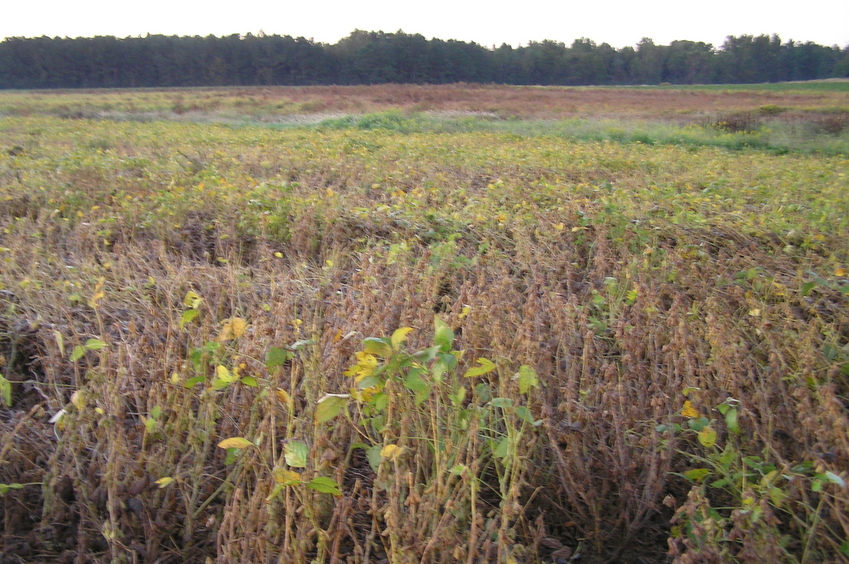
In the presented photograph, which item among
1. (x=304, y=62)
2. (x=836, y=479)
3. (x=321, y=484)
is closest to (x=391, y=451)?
(x=321, y=484)

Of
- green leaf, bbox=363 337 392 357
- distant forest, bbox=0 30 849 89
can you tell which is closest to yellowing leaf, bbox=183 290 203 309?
green leaf, bbox=363 337 392 357

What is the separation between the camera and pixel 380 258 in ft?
12.2

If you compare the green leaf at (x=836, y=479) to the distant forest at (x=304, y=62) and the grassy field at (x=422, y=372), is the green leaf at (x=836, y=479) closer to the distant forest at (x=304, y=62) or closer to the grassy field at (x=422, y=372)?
the grassy field at (x=422, y=372)

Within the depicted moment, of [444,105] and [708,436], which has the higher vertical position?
[444,105]

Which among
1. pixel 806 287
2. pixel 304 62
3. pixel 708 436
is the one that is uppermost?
pixel 304 62

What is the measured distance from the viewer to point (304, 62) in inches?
1996

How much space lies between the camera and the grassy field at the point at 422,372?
1.56 metres

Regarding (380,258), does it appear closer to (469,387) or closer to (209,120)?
(469,387)

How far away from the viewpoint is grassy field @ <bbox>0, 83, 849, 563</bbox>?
1.56 meters

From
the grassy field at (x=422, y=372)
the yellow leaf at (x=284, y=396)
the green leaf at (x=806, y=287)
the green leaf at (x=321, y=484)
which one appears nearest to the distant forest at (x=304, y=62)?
the grassy field at (x=422, y=372)

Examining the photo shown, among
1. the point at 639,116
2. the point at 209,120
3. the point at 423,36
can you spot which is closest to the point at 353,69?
the point at 423,36

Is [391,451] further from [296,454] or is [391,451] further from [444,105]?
[444,105]

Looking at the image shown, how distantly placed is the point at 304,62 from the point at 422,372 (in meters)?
54.7

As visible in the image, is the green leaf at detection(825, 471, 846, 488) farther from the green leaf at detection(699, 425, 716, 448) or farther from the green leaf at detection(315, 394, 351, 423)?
the green leaf at detection(315, 394, 351, 423)
